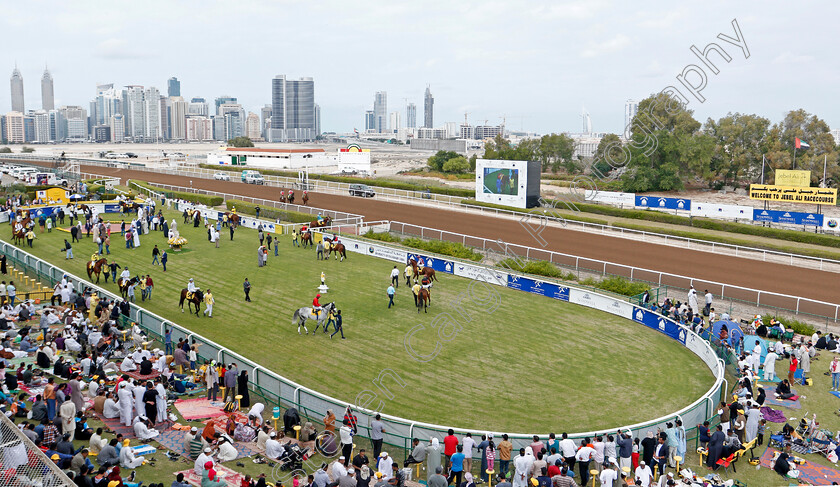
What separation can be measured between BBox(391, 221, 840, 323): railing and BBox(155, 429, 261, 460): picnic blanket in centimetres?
1892

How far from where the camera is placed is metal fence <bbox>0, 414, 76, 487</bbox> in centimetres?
814

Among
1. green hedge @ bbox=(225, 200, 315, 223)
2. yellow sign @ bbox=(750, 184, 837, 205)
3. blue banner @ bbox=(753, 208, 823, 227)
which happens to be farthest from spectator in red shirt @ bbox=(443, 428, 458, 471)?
yellow sign @ bbox=(750, 184, 837, 205)

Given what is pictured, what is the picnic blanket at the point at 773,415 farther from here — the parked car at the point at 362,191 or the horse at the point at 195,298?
the parked car at the point at 362,191

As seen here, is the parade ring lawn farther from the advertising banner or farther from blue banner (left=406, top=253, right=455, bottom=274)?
blue banner (left=406, top=253, right=455, bottom=274)

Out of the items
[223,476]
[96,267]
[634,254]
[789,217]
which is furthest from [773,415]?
[789,217]

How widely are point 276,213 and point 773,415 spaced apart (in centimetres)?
3279

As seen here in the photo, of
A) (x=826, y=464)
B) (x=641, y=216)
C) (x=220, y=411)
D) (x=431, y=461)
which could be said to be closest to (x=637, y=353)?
(x=826, y=464)

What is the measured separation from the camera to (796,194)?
43594 millimetres

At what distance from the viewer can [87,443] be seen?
12.3m

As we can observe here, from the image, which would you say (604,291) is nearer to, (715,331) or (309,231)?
(715,331)

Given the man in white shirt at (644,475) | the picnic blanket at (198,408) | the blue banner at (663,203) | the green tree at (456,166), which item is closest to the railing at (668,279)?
the man in white shirt at (644,475)

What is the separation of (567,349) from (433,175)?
209 ft

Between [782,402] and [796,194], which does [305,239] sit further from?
[796,194]

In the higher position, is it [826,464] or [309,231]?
[309,231]
